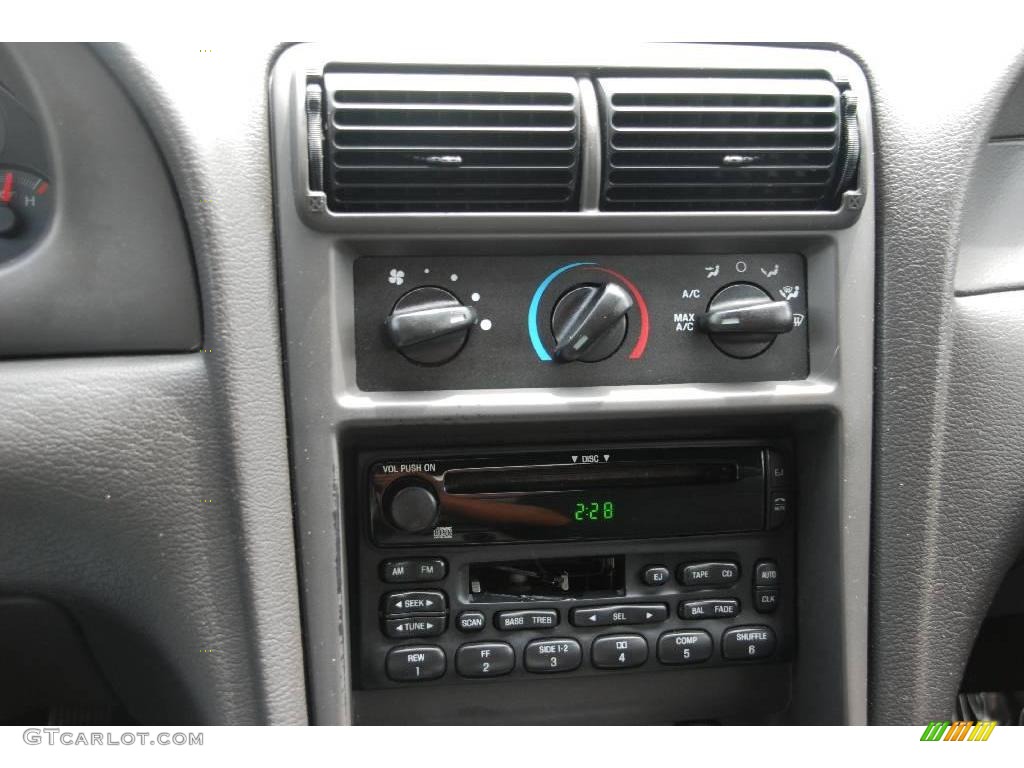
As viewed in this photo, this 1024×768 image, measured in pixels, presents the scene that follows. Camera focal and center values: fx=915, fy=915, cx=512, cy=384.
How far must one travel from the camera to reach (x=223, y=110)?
0.88 metres

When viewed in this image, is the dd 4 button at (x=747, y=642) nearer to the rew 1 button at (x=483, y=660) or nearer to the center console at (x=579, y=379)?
the center console at (x=579, y=379)

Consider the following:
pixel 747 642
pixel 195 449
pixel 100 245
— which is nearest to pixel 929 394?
pixel 747 642

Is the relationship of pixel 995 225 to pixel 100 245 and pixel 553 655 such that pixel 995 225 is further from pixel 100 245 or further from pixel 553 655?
pixel 100 245

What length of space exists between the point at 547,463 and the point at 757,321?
271 mm

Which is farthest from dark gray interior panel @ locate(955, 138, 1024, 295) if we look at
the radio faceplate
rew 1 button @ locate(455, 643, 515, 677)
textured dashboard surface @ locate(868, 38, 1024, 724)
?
rew 1 button @ locate(455, 643, 515, 677)

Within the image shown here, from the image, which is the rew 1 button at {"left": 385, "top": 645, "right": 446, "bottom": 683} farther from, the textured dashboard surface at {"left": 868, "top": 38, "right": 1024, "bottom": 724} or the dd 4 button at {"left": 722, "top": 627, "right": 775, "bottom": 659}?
the textured dashboard surface at {"left": 868, "top": 38, "right": 1024, "bottom": 724}

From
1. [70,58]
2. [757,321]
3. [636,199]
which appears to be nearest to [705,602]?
[757,321]

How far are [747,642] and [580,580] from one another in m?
0.21

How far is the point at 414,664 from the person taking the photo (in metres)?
0.99

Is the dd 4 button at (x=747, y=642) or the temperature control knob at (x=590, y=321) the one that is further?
the dd 4 button at (x=747, y=642)

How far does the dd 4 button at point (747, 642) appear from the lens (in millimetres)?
1049

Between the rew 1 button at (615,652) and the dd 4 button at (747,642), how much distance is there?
0.36ft

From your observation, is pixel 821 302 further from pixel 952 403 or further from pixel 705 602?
pixel 705 602
